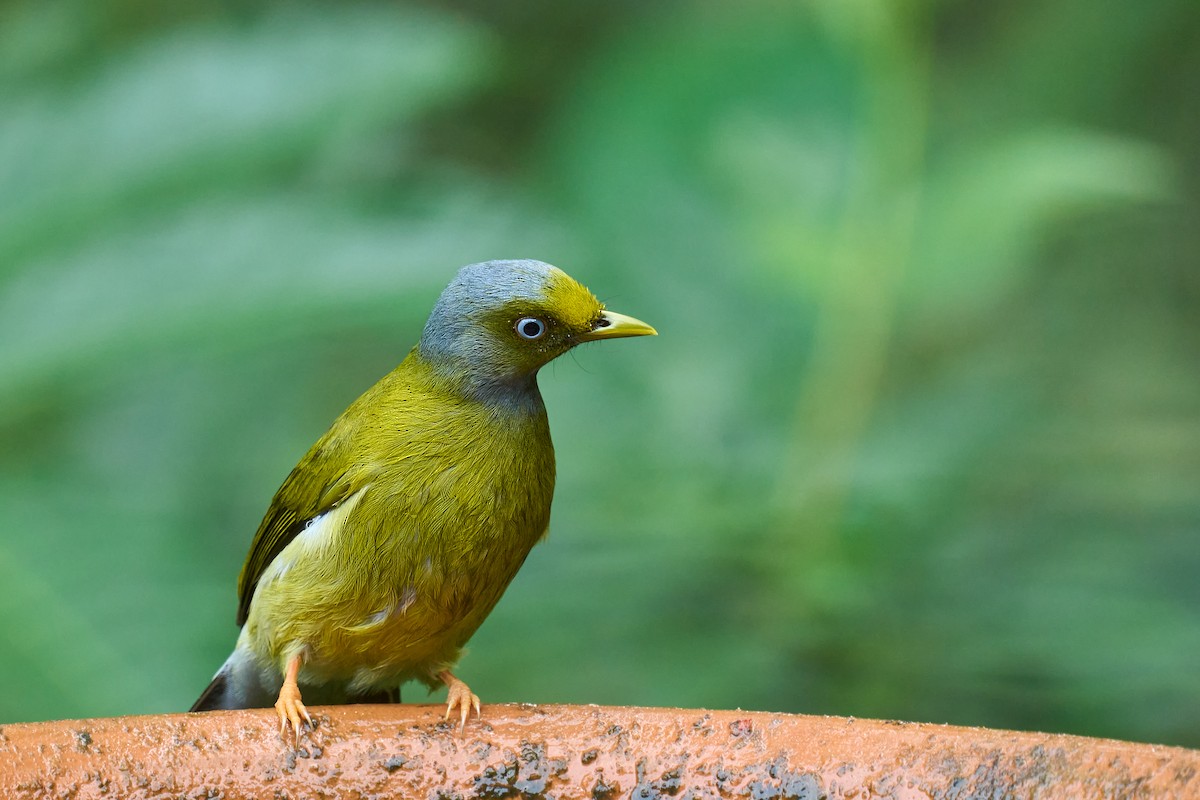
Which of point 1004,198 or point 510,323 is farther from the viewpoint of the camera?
point 1004,198

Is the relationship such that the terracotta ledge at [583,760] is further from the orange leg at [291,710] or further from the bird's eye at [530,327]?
the bird's eye at [530,327]

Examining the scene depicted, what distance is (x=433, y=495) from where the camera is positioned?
3.38 m

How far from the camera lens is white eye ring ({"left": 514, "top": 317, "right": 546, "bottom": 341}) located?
3447 millimetres

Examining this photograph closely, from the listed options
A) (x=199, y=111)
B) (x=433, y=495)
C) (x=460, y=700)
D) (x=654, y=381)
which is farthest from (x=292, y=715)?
(x=199, y=111)

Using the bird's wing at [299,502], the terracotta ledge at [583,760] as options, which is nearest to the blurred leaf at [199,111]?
the bird's wing at [299,502]

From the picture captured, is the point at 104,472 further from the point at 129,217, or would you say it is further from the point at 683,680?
the point at 683,680

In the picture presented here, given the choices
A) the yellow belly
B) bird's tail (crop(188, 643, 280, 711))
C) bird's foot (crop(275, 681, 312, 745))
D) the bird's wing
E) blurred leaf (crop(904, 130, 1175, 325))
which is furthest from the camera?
blurred leaf (crop(904, 130, 1175, 325))

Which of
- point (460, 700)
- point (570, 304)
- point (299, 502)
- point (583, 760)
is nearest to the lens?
point (583, 760)

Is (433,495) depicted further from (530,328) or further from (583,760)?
(583,760)

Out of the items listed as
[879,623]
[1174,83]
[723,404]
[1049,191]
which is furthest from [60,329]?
[1174,83]

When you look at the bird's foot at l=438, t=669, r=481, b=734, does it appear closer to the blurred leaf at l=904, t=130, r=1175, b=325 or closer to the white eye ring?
the white eye ring

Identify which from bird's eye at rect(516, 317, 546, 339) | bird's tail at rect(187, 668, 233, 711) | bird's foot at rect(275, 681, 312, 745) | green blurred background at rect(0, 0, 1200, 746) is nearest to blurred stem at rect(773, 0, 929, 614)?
green blurred background at rect(0, 0, 1200, 746)

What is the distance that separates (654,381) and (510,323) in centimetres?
144

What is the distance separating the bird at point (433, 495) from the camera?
133 inches
